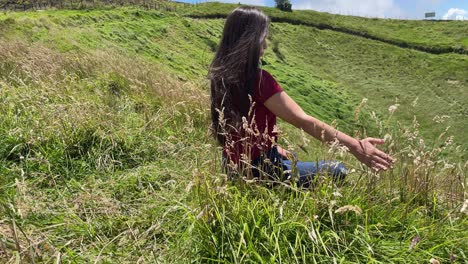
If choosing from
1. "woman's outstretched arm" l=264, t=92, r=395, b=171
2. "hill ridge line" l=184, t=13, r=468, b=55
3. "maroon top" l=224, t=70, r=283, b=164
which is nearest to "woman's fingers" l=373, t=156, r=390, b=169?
"woman's outstretched arm" l=264, t=92, r=395, b=171

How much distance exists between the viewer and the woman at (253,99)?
299 cm

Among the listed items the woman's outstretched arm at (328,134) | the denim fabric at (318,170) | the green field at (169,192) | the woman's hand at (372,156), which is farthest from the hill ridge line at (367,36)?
the woman's hand at (372,156)

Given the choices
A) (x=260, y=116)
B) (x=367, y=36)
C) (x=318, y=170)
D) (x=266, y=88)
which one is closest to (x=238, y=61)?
(x=266, y=88)

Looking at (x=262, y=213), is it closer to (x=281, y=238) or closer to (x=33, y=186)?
(x=281, y=238)

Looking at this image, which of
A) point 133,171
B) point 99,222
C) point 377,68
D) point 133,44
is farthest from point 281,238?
point 377,68

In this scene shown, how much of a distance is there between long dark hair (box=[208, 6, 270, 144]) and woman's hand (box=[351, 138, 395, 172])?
93cm

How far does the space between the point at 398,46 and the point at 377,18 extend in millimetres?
12660

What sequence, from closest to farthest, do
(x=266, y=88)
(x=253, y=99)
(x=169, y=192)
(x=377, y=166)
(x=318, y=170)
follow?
(x=377, y=166), (x=318, y=170), (x=266, y=88), (x=253, y=99), (x=169, y=192)

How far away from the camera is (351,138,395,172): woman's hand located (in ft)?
8.84

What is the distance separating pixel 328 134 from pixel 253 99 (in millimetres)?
675

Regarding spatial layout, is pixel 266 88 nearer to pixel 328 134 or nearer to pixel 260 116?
pixel 260 116

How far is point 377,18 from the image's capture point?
172ft

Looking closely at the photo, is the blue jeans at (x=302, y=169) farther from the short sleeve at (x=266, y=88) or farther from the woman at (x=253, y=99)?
the short sleeve at (x=266, y=88)

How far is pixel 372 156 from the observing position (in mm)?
2725
